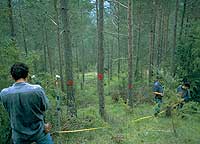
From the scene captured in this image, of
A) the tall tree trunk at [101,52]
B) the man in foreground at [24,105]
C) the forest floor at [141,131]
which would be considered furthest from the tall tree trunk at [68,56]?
the man in foreground at [24,105]

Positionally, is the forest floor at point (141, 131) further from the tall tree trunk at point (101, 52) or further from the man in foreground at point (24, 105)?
the man in foreground at point (24, 105)

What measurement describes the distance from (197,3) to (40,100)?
23.8m

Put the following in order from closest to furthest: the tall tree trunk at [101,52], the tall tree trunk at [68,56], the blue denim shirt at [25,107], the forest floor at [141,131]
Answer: the blue denim shirt at [25,107]
the forest floor at [141,131]
the tall tree trunk at [68,56]
the tall tree trunk at [101,52]

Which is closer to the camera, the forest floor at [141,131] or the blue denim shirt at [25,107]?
the blue denim shirt at [25,107]

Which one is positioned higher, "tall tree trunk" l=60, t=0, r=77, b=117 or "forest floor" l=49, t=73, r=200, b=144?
"tall tree trunk" l=60, t=0, r=77, b=117

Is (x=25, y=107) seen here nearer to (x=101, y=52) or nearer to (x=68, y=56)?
(x=68, y=56)

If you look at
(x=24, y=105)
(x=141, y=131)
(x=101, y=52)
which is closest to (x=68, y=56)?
(x=101, y=52)

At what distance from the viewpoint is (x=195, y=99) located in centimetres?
1795

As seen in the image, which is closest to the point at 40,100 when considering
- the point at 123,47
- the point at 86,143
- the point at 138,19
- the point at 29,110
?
the point at 29,110

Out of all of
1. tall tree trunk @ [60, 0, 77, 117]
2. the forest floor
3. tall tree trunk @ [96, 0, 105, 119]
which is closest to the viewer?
the forest floor

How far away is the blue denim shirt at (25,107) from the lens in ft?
14.3

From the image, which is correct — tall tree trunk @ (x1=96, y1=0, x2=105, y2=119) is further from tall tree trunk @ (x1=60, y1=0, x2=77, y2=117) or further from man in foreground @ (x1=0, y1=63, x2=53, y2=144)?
man in foreground @ (x1=0, y1=63, x2=53, y2=144)

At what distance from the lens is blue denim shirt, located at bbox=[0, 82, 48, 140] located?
14.3ft

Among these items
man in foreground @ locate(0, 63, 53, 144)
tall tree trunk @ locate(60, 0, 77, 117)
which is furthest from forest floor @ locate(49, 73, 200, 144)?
man in foreground @ locate(0, 63, 53, 144)
